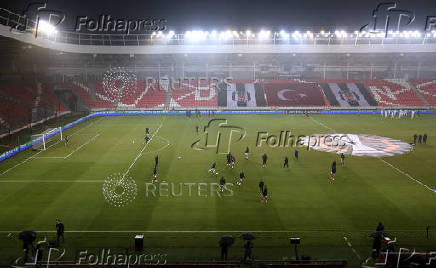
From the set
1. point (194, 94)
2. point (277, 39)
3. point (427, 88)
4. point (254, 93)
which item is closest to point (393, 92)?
point (427, 88)

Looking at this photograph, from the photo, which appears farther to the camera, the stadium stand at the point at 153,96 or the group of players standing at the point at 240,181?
the stadium stand at the point at 153,96

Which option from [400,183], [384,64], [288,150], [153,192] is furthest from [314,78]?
[153,192]

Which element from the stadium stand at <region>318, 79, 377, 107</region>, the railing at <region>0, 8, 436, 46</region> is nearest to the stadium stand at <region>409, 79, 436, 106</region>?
the railing at <region>0, 8, 436, 46</region>

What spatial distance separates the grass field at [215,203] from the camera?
16625 millimetres

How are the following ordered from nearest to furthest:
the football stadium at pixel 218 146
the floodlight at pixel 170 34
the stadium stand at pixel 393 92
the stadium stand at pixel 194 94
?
the football stadium at pixel 218 146 < the floodlight at pixel 170 34 < the stadium stand at pixel 393 92 < the stadium stand at pixel 194 94

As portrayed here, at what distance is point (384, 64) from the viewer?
78875mm

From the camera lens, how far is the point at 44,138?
1550 inches

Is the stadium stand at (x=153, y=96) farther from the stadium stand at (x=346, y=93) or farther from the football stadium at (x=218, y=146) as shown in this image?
the stadium stand at (x=346, y=93)

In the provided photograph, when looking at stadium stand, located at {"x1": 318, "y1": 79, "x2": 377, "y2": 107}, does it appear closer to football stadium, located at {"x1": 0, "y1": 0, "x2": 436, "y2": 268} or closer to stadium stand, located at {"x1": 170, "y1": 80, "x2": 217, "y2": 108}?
football stadium, located at {"x1": 0, "y1": 0, "x2": 436, "y2": 268}

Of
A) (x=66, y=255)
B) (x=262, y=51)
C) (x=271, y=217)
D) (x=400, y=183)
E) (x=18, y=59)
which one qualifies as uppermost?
(x=262, y=51)

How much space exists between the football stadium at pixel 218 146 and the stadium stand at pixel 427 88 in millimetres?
219

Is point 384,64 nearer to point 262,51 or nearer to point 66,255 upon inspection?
point 262,51

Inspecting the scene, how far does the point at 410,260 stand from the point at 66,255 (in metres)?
14.1

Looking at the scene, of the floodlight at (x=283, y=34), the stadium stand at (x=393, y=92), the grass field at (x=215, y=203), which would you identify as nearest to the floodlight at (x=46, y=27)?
the grass field at (x=215, y=203)
